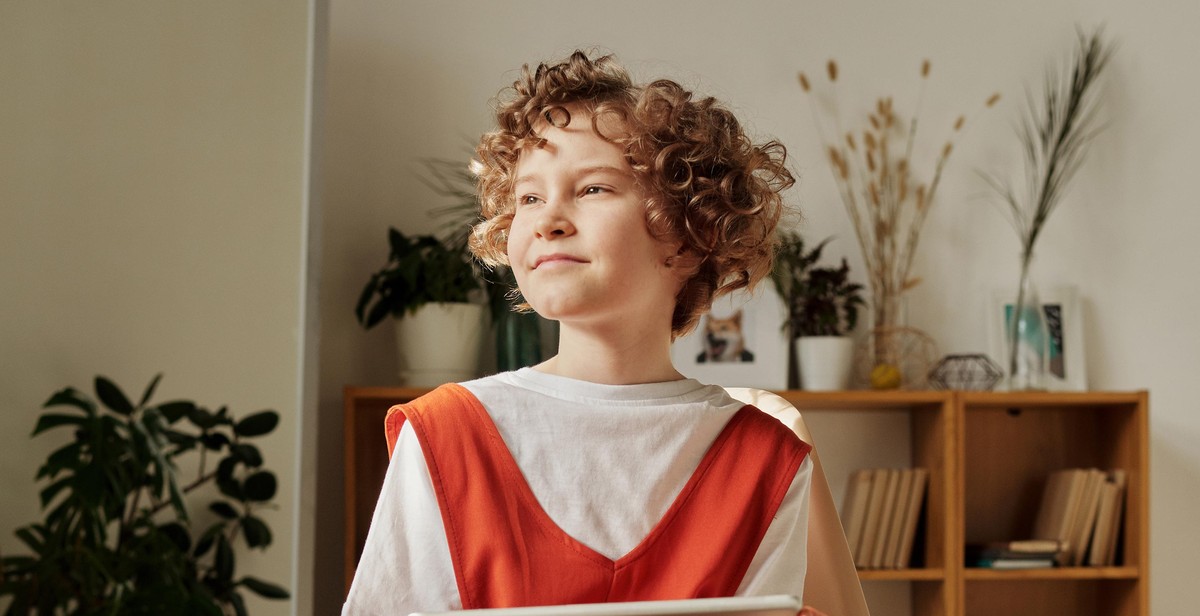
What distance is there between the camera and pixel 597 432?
2.33 feet

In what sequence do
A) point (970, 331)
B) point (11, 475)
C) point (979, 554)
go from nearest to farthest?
1. point (11, 475)
2. point (979, 554)
3. point (970, 331)

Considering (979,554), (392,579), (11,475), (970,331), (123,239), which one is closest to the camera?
(392,579)

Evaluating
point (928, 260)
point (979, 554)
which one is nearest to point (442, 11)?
point (928, 260)

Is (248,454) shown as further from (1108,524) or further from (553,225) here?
(1108,524)

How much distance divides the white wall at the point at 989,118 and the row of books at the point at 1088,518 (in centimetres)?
37

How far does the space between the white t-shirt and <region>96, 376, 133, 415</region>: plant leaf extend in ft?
3.81

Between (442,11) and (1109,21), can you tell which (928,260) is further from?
(442,11)

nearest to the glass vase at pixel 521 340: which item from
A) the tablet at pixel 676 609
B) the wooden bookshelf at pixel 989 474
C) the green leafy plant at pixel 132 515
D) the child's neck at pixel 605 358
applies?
the wooden bookshelf at pixel 989 474

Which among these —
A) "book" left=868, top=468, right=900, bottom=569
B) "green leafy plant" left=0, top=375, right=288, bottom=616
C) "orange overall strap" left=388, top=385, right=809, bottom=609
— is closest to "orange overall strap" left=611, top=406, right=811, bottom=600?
"orange overall strap" left=388, top=385, right=809, bottom=609

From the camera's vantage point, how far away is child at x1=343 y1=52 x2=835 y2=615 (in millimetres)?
670

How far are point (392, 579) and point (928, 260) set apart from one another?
2.80 m

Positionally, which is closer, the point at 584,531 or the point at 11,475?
the point at 584,531

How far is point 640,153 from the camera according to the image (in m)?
0.75

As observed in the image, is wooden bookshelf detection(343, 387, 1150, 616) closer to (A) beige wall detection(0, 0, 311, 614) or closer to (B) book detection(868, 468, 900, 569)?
(B) book detection(868, 468, 900, 569)
